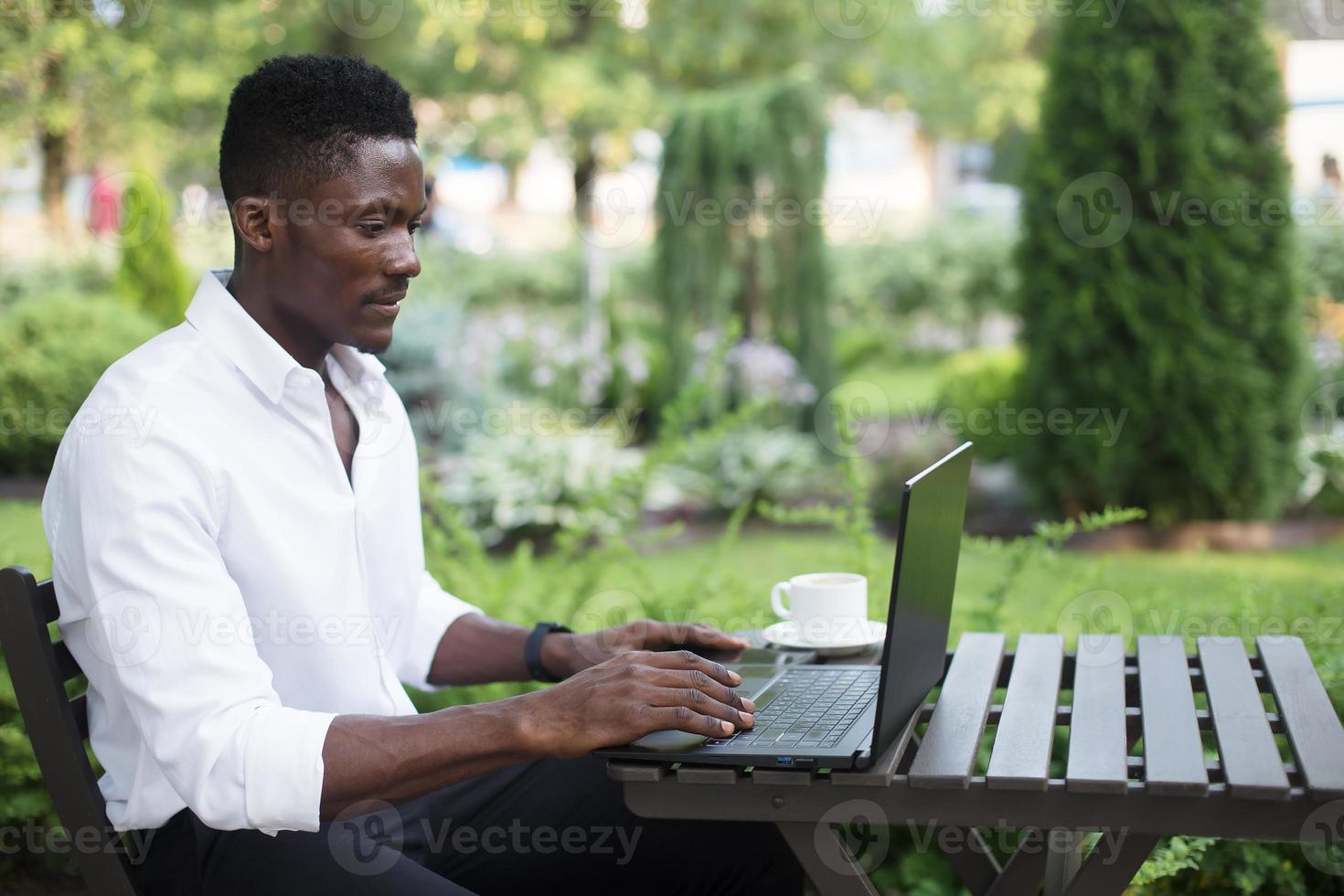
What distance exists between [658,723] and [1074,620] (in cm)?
242

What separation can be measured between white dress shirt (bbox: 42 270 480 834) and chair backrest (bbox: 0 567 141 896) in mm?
46

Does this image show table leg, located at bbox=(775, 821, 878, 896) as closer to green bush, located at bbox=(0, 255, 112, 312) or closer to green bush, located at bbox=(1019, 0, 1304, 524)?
green bush, located at bbox=(1019, 0, 1304, 524)

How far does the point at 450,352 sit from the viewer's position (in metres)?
7.77

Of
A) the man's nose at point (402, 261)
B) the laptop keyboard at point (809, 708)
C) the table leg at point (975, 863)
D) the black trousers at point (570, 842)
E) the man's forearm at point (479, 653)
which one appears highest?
the man's nose at point (402, 261)

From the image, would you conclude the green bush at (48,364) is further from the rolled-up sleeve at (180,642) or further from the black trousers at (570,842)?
the rolled-up sleeve at (180,642)

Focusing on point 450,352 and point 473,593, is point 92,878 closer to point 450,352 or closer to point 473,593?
point 473,593

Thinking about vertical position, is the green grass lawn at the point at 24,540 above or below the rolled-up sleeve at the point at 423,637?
below

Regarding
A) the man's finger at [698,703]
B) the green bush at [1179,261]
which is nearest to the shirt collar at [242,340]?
the man's finger at [698,703]

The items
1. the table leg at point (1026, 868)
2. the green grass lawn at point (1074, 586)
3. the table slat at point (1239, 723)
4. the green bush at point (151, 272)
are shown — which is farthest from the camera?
the green bush at point (151, 272)

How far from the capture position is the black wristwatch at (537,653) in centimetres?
231

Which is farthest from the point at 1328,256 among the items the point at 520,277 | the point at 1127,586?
the point at 520,277

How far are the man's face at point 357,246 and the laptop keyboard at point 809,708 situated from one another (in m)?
0.82

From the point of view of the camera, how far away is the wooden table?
5.13 ft

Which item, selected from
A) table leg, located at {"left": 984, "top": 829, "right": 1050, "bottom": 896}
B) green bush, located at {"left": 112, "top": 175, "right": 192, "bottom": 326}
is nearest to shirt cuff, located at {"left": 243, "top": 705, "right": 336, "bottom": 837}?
table leg, located at {"left": 984, "top": 829, "right": 1050, "bottom": 896}
